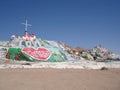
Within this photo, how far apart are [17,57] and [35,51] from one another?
2.33 metres

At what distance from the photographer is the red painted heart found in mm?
21938

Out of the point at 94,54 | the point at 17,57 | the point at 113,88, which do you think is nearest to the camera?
the point at 113,88

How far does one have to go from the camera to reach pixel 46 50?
2372cm

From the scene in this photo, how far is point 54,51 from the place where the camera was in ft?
80.3

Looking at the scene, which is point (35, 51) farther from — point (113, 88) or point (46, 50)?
point (113, 88)

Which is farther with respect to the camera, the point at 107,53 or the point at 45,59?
the point at 107,53

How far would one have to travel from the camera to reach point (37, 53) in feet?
73.7

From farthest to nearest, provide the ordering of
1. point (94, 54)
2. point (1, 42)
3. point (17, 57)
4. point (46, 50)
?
1. point (94, 54)
2. point (1, 42)
3. point (46, 50)
4. point (17, 57)

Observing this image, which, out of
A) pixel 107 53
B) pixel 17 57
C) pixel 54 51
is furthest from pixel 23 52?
pixel 107 53

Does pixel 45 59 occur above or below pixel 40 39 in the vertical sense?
below

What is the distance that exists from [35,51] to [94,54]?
45.4 ft

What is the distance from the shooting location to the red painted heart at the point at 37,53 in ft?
72.0

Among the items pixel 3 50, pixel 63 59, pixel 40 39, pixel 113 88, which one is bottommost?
pixel 113 88

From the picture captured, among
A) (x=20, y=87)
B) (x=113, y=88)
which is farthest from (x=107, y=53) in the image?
(x=20, y=87)
